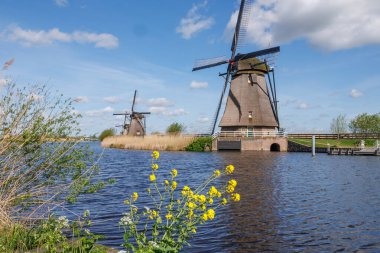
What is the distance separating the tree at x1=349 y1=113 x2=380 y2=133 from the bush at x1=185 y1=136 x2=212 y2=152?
33.9 meters

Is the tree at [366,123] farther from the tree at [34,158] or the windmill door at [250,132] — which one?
the tree at [34,158]

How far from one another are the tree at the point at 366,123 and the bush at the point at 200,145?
33.9 m

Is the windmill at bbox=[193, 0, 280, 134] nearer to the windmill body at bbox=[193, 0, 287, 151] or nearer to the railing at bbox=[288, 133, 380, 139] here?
the windmill body at bbox=[193, 0, 287, 151]

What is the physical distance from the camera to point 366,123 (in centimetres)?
6125

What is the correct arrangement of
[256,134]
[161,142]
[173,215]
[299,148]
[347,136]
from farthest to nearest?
[347,136] → [161,142] → [256,134] → [299,148] → [173,215]

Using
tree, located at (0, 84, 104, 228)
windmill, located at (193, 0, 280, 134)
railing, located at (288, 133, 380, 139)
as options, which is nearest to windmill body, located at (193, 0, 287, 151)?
windmill, located at (193, 0, 280, 134)

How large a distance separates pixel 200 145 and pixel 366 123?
35.9 m

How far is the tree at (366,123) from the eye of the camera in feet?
196

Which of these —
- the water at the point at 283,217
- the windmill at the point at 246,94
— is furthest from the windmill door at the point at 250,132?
the water at the point at 283,217

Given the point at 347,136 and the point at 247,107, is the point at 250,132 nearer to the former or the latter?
the point at 247,107

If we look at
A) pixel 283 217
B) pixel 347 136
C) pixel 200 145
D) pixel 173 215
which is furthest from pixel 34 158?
pixel 347 136

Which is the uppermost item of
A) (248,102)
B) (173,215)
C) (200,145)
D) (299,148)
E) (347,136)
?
(248,102)

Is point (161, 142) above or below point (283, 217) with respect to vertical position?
above

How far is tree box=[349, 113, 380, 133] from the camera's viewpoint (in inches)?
2351
